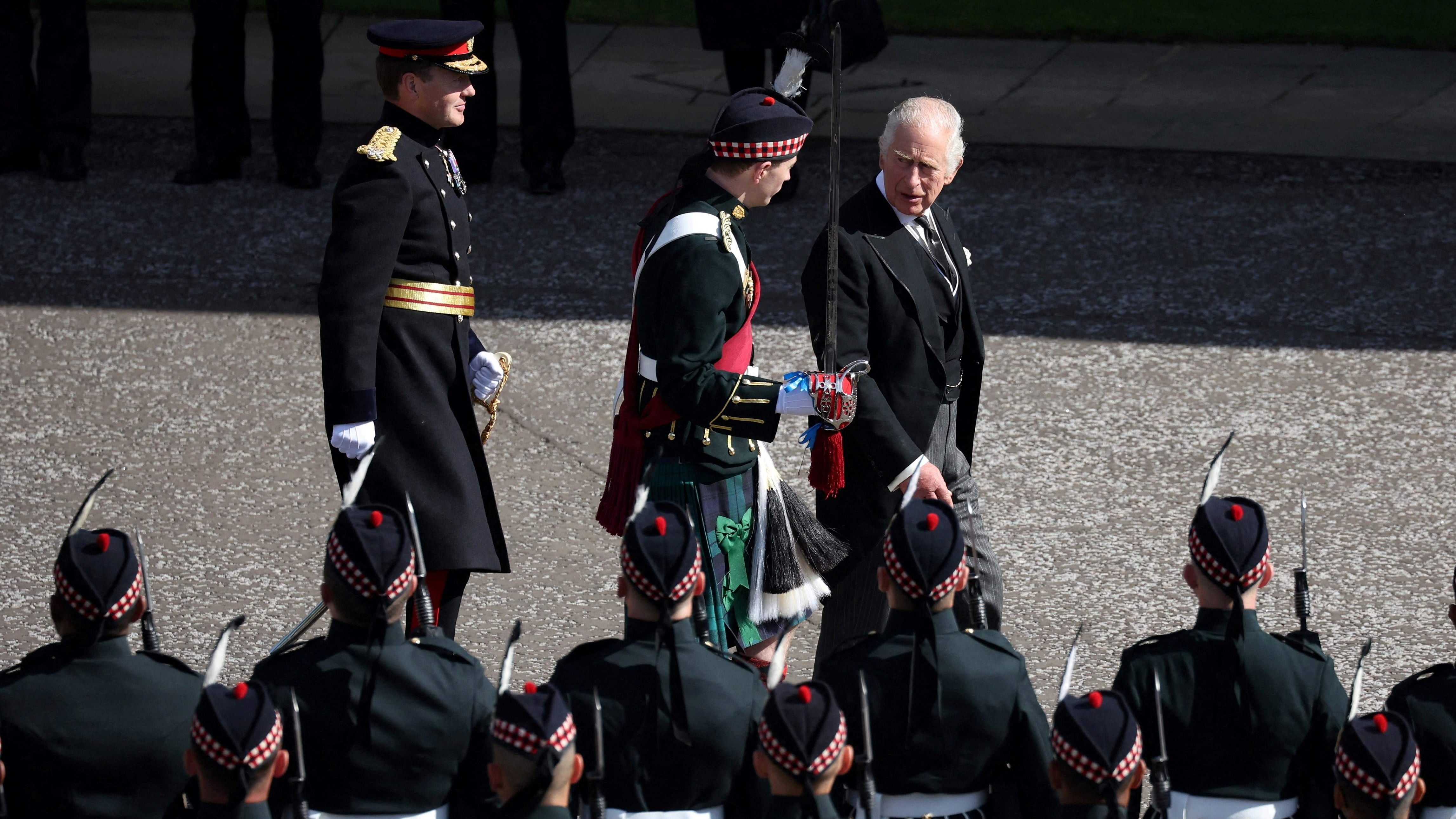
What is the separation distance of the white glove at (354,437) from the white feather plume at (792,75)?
1322 mm

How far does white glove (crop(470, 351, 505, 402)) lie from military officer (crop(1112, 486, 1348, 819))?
2.03 meters

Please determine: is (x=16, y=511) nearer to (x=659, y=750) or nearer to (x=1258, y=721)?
(x=659, y=750)

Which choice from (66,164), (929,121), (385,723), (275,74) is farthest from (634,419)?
(66,164)

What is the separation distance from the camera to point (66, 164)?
1002 cm

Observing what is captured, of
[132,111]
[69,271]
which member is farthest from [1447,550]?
[132,111]

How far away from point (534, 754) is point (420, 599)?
3.28 ft

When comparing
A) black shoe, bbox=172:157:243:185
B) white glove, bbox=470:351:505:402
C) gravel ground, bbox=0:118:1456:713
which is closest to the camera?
white glove, bbox=470:351:505:402

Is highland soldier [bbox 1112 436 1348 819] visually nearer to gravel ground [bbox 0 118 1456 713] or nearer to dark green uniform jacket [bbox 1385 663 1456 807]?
dark green uniform jacket [bbox 1385 663 1456 807]

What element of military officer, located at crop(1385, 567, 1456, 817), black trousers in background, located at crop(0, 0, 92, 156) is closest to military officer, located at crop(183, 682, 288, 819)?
military officer, located at crop(1385, 567, 1456, 817)

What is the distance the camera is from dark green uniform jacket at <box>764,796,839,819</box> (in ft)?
11.3

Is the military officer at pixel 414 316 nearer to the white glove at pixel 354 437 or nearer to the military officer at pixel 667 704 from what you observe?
the white glove at pixel 354 437

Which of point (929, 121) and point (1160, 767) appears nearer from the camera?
point (1160, 767)

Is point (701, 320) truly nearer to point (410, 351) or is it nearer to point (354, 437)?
point (410, 351)

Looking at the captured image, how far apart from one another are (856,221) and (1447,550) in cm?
263
